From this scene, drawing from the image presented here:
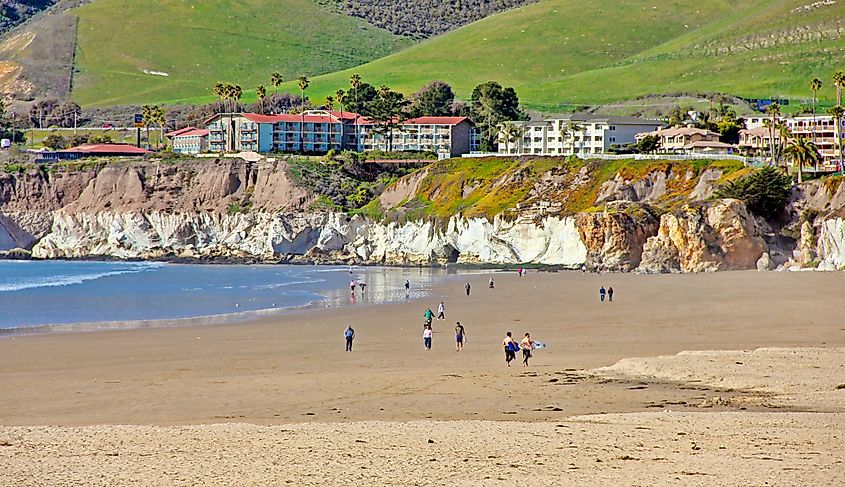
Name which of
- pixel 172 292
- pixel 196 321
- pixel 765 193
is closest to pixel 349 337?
pixel 196 321

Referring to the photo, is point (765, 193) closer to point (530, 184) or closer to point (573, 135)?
point (530, 184)

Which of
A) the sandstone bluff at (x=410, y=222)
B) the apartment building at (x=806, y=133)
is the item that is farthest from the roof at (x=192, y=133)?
the apartment building at (x=806, y=133)

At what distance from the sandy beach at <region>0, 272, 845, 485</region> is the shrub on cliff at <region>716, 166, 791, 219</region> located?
68.4 ft

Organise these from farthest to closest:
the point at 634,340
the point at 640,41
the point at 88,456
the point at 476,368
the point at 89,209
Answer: the point at 640,41, the point at 89,209, the point at 634,340, the point at 476,368, the point at 88,456

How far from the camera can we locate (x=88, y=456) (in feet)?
60.6

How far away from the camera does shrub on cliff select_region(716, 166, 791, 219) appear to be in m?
62.8

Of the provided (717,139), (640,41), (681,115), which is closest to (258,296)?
(717,139)

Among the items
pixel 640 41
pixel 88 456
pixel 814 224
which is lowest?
pixel 88 456

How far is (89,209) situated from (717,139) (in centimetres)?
4818

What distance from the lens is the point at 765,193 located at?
62906 millimetres

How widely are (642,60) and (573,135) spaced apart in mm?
77115

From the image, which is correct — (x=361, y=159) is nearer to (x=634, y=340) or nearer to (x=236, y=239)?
(x=236, y=239)

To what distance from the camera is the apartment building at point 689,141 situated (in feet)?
283

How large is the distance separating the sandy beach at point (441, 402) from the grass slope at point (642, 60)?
10734 centimetres
